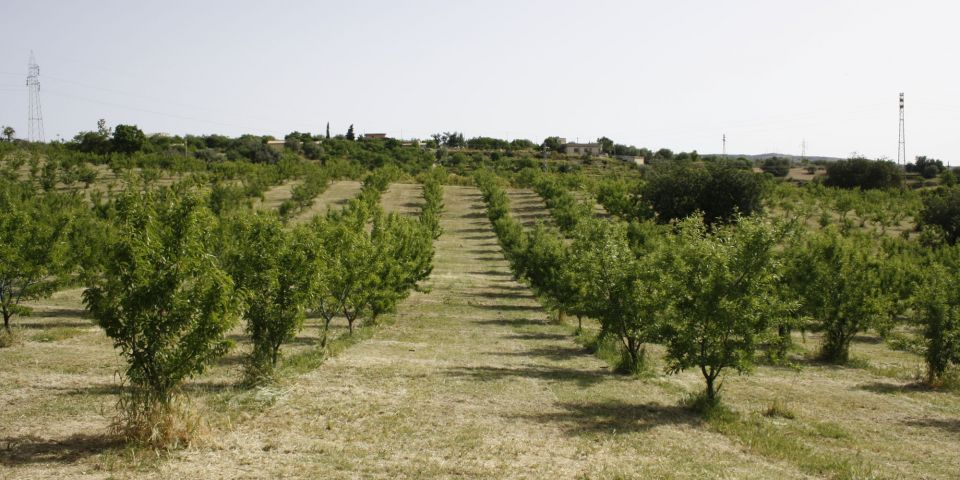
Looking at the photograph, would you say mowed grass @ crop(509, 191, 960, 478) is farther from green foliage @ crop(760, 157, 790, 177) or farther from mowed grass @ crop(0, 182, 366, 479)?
Answer: green foliage @ crop(760, 157, 790, 177)

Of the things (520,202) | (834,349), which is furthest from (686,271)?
(520,202)

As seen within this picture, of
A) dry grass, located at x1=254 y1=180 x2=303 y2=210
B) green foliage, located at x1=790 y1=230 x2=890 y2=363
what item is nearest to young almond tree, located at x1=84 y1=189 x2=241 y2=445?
green foliage, located at x1=790 y1=230 x2=890 y2=363

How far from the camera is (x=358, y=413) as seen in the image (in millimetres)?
17078

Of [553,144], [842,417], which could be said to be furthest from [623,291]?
[553,144]

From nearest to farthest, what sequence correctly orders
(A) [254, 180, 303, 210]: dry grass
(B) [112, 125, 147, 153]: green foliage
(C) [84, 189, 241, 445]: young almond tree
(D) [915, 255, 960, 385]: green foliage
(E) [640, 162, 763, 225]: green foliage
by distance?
(C) [84, 189, 241, 445]: young almond tree → (D) [915, 255, 960, 385]: green foliage → (E) [640, 162, 763, 225]: green foliage → (A) [254, 180, 303, 210]: dry grass → (B) [112, 125, 147, 153]: green foliage

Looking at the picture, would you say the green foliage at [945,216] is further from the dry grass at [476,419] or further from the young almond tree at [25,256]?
the young almond tree at [25,256]

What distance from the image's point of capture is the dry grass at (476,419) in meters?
13.5

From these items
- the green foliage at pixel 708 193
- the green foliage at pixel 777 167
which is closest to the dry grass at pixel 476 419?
the green foliage at pixel 708 193

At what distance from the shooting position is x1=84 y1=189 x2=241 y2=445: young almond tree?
527 inches

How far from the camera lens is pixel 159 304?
13.6m

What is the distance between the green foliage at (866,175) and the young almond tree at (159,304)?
119 metres

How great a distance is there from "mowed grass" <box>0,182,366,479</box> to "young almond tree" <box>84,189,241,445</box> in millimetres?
838

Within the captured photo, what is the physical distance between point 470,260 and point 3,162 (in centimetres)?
6419

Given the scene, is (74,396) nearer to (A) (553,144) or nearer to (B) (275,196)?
(B) (275,196)
